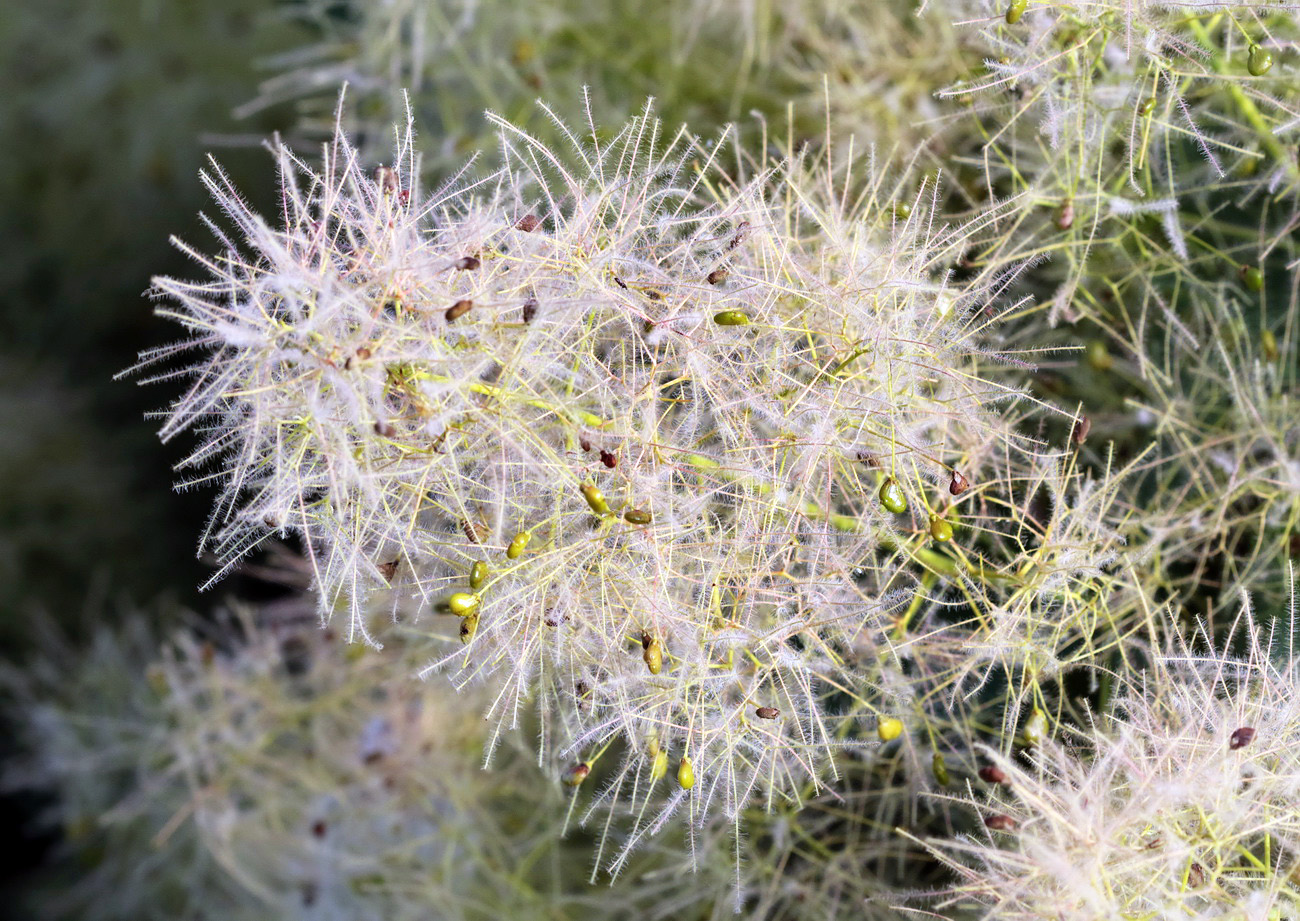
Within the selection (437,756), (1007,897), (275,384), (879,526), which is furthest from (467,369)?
(437,756)

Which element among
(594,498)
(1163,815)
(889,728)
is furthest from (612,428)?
(1163,815)

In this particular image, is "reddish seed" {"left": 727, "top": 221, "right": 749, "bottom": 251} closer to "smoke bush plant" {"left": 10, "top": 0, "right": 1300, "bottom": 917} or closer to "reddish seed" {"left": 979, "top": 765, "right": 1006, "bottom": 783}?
"smoke bush plant" {"left": 10, "top": 0, "right": 1300, "bottom": 917}

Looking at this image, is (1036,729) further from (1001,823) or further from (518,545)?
(518,545)

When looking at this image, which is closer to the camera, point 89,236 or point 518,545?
point 518,545

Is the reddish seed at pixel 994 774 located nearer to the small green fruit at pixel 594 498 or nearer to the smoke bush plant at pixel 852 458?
the smoke bush plant at pixel 852 458

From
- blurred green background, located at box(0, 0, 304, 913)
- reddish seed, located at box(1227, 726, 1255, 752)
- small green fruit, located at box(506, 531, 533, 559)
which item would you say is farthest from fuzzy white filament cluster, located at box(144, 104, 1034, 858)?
blurred green background, located at box(0, 0, 304, 913)

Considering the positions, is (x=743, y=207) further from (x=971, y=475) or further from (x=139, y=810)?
(x=139, y=810)

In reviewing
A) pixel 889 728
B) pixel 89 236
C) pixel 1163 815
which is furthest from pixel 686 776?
pixel 89 236

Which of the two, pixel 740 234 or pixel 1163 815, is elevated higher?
pixel 740 234

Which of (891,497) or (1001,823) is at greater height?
(891,497)

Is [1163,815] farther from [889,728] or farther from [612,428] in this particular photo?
[612,428]

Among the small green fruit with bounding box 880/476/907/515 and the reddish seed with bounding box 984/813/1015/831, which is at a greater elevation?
the small green fruit with bounding box 880/476/907/515
